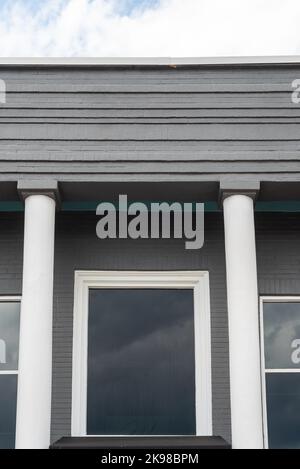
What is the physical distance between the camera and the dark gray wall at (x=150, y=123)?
8.30 meters

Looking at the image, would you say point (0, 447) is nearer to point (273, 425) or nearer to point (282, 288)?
point (273, 425)

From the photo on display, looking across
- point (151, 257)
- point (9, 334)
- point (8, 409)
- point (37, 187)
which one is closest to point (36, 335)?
point (9, 334)

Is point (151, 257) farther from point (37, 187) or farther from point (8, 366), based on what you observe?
point (8, 366)

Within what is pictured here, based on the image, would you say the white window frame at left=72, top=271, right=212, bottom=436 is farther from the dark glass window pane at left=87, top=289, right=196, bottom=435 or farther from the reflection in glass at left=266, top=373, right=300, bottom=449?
the reflection in glass at left=266, top=373, right=300, bottom=449

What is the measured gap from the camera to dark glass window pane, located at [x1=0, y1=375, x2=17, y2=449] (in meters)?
8.45

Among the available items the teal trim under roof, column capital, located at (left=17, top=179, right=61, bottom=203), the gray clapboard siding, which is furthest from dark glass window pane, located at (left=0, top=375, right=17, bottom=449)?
the gray clapboard siding

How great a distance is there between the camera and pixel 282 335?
28.8ft

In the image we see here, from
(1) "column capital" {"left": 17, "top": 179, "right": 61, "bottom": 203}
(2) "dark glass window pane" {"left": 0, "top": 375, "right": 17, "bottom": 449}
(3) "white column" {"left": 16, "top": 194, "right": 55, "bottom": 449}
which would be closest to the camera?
(3) "white column" {"left": 16, "top": 194, "right": 55, "bottom": 449}

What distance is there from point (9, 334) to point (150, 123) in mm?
2681

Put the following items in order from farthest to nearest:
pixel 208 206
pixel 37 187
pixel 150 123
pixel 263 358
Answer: pixel 208 206 → pixel 263 358 → pixel 150 123 → pixel 37 187

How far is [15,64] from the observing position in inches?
341

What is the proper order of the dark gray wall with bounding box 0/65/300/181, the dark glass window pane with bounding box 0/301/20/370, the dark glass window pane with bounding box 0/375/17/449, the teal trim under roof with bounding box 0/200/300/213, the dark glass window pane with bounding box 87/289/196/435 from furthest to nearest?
the teal trim under roof with bounding box 0/200/300/213 → the dark glass window pane with bounding box 0/301/20/370 → the dark glass window pane with bounding box 87/289/196/435 → the dark glass window pane with bounding box 0/375/17/449 → the dark gray wall with bounding box 0/65/300/181

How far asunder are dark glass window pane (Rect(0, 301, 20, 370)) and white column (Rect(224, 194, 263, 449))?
236cm

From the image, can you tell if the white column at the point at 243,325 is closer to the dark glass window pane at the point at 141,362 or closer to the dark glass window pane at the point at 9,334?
the dark glass window pane at the point at 141,362
